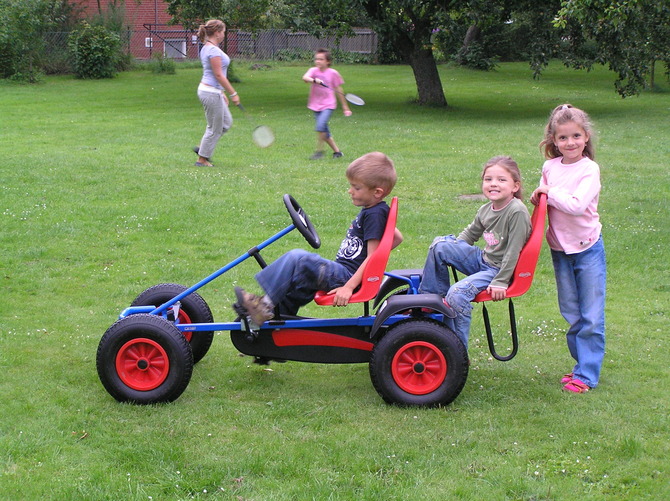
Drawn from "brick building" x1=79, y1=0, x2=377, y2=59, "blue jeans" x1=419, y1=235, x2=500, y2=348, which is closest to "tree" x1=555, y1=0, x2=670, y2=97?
"blue jeans" x1=419, y1=235, x2=500, y2=348

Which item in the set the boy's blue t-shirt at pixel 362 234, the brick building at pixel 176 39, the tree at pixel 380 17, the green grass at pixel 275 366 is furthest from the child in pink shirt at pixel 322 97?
the brick building at pixel 176 39

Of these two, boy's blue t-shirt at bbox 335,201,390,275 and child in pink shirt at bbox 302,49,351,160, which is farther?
child in pink shirt at bbox 302,49,351,160

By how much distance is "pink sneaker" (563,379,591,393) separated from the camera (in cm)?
479

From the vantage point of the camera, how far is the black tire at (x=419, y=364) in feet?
14.7

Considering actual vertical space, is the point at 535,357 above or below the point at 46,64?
below

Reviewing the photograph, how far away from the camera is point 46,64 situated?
28344mm

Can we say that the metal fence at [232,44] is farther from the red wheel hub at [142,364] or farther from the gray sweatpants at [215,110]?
the red wheel hub at [142,364]

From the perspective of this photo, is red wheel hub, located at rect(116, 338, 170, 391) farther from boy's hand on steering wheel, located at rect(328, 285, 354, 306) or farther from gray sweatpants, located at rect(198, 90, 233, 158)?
gray sweatpants, located at rect(198, 90, 233, 158)

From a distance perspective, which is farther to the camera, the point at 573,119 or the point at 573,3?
the point at 573,3

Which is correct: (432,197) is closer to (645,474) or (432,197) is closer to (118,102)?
(645,474)

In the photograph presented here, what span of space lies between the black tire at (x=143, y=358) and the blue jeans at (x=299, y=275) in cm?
58

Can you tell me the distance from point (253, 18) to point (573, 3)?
17.2 m

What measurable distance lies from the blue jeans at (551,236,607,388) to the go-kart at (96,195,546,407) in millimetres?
453

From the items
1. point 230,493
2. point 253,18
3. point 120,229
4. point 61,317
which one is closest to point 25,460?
point 230,493
